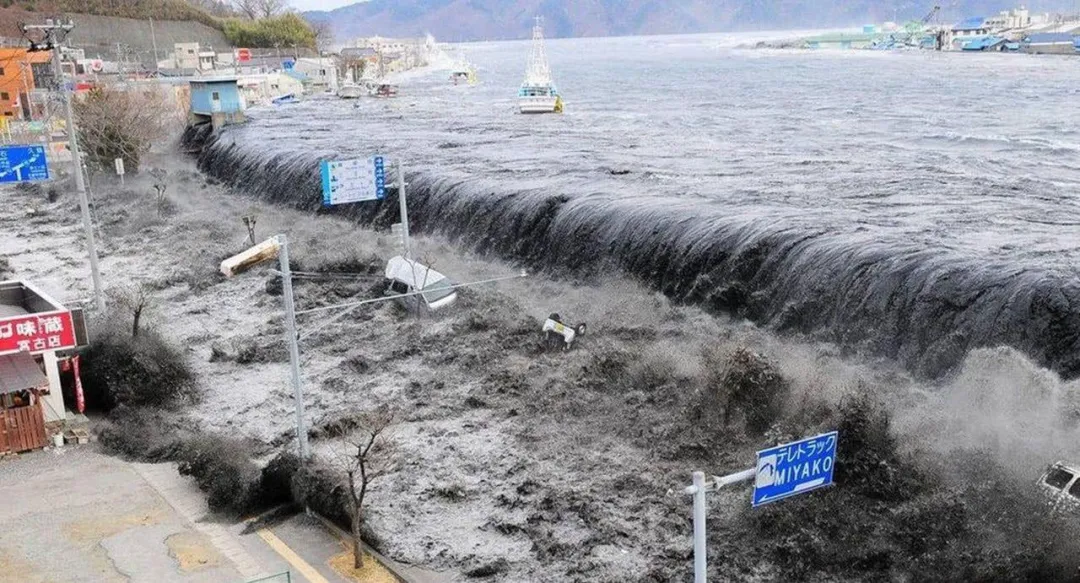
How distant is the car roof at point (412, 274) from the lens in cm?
3472

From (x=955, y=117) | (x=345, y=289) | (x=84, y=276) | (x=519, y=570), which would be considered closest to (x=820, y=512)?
(x=519, y=570)

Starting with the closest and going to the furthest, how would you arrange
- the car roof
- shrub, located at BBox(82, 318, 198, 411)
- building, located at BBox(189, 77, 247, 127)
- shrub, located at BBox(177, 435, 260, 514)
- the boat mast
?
shrub, located at BBox(177, 435, 260, 514)
shrub, located at BBox(82, 318, 198, 411)
the car roof
building, located at BBox(189, 77, 247, 127)
the boat mast

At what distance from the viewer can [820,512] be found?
19.4 m

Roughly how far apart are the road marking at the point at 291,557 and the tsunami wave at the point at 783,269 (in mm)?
15340

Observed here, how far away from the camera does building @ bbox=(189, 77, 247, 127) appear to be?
79.2 m

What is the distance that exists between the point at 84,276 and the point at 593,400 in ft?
88.6

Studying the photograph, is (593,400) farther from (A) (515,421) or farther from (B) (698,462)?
(B) (698,462)

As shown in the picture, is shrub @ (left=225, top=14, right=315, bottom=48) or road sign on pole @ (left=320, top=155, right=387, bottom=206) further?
shrub @ (left=225, top=14, right=315, bottom=48)

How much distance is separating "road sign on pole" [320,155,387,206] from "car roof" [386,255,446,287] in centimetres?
381

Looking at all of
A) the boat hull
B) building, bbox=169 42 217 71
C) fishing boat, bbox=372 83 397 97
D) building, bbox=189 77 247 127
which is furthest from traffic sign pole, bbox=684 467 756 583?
building, bbox=169 42 217 71

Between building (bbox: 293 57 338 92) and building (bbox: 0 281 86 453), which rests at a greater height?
building (bbox: 293 57 338 92)

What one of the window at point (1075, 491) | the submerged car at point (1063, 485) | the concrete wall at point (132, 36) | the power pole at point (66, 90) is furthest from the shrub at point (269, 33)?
the window at point (1075, 491)

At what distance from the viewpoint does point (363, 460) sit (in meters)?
18.6

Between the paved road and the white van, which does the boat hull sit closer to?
the white van
